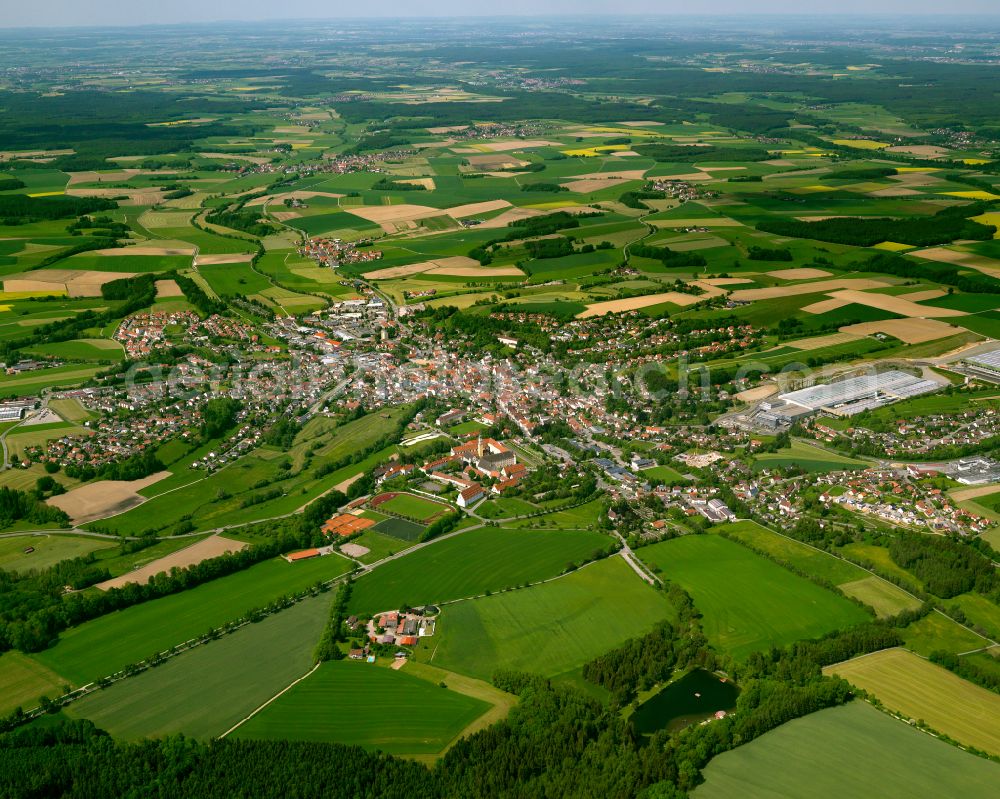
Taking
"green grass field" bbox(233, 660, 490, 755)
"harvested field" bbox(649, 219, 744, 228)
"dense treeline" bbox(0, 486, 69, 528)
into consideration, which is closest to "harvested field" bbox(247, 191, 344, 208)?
"harvested field" bbox(649, 219, 744, 228)

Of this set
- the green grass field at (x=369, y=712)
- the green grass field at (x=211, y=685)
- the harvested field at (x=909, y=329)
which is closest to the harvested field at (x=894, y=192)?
the harvested field at (x=909, y=329)

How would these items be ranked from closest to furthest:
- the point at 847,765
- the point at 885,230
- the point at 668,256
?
1. the point at 847,765
2. the point at 668,256
3. the point at 885,230

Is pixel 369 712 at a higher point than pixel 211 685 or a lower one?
lower

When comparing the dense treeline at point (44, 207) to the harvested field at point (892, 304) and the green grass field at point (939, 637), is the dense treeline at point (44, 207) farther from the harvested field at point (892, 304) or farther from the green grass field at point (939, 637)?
the green grass field at point (939, 637)

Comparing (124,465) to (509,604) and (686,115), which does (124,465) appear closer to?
(509,604)

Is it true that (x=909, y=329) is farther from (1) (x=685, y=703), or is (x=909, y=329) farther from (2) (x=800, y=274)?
(1) (x=685, y=703)

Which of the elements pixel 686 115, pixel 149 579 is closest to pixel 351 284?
pixel 149 579

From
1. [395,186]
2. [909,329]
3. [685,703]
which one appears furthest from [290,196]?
[685,703]
